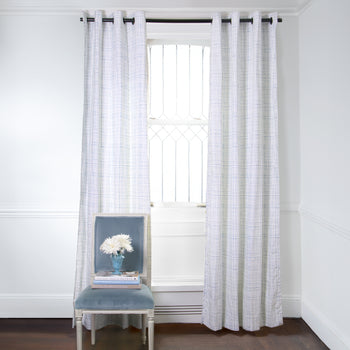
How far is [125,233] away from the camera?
266 centimetres

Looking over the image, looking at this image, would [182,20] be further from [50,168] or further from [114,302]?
[114,302]

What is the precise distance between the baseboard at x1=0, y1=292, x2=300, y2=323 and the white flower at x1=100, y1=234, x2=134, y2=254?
70cm

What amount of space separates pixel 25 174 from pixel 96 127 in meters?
0.75

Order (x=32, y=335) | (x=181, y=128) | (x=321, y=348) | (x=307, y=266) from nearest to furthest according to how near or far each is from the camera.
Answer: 1. (x=321, y=348)
2. (x=32, y=335)
3. (x=307, y=266)
4. (x=181, y=128)

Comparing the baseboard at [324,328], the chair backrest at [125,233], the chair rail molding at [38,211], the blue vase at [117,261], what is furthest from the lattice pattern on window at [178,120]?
the baseboard at [324,328]

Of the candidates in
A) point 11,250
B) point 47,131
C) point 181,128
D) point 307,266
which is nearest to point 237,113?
point 181,128

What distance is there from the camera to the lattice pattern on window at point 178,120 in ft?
10.5

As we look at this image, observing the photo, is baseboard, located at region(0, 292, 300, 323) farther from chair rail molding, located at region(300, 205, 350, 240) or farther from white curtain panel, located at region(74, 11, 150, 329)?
chair rail molding, located at region(300, 205, 350, 240)

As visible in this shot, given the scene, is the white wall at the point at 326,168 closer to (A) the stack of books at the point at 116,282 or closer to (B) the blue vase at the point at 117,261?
(A) the stack of books at the point at 116,282

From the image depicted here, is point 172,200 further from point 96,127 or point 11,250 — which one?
point 11,250

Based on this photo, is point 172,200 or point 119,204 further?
point 172,200

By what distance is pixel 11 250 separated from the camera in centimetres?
307

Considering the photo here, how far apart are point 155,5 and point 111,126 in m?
1.04

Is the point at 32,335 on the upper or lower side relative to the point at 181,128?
lower
